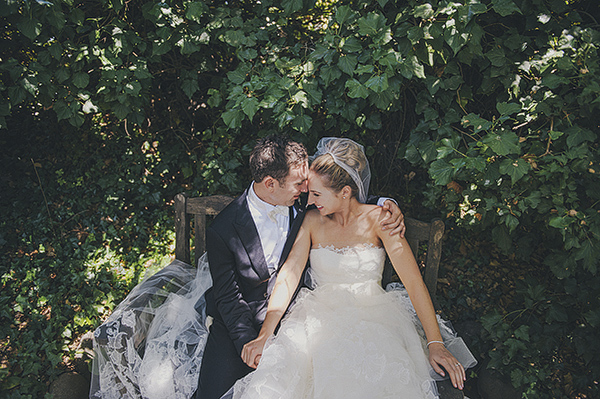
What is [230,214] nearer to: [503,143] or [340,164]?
[340,164]

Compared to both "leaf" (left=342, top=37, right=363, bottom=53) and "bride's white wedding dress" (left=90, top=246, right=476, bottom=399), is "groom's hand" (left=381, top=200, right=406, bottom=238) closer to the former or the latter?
"bride's white wedding dress" (left=90, top=246, right=476, bottom=399)

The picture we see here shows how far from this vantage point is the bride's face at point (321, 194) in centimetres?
261

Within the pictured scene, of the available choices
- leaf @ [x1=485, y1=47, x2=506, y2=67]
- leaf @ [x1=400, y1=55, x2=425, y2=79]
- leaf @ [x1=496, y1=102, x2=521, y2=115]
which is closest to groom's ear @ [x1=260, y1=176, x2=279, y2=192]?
leaf @ [x1=400, y1=55, x2=425, y2=79]

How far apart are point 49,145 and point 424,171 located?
4033mm

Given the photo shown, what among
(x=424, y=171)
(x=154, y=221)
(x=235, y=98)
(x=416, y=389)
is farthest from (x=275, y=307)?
(x=154, y=221)

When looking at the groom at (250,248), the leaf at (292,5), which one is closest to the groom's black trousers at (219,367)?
the groom at (250,248)

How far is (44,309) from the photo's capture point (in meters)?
3.51

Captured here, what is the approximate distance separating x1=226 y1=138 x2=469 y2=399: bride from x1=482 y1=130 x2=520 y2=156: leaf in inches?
30.9

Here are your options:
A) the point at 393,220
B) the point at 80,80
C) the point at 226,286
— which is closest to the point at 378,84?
the point at 393,220

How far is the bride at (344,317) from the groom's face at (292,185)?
0.21 feet

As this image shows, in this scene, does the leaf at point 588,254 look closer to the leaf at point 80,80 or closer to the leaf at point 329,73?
the leaf at point 329,73

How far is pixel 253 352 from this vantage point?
2381 millimetres

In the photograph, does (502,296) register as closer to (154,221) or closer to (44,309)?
(154,221)

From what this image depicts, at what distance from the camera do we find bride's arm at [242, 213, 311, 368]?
240cm
